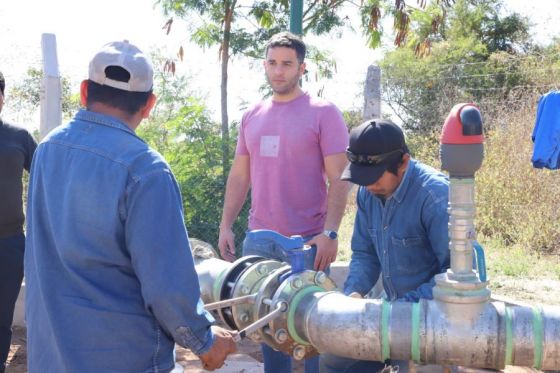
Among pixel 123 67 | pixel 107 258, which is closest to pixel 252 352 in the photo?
pixel 107 258

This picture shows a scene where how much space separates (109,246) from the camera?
1965mm

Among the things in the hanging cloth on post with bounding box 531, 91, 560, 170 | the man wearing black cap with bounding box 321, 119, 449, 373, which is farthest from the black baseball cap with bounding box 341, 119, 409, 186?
the hanging cloth on post with bounding box 531, 91, 560, 170

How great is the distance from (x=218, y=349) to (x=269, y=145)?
5.22ft

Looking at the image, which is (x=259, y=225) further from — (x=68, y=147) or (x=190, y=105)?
(x=190, y=105)

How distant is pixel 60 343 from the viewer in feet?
6.57

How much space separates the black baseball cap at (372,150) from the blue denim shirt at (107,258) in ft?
2.74

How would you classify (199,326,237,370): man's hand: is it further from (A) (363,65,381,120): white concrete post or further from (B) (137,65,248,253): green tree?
(B) (137,65,248,253): green tree

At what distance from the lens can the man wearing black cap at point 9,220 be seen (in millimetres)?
3908

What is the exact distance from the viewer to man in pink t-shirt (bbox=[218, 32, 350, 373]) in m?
3.46

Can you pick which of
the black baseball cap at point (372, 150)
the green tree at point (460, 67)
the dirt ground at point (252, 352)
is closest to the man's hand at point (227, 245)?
the dirt ground at point (252, 352)

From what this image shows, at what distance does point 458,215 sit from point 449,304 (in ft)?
0.86

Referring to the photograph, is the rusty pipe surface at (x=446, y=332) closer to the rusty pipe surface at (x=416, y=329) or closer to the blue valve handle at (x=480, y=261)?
the rusty pipe surface at (x=416, y=329)

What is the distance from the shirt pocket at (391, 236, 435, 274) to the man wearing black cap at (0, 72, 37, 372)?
7.16 feet

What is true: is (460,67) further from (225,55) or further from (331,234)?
(331,234)
